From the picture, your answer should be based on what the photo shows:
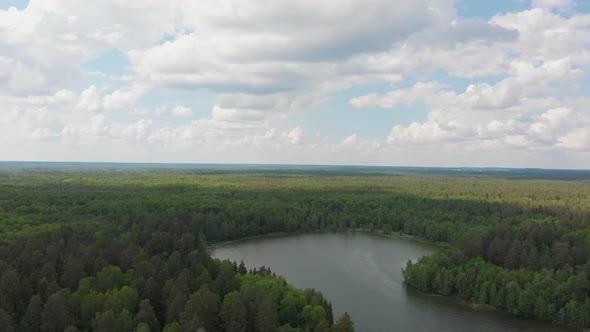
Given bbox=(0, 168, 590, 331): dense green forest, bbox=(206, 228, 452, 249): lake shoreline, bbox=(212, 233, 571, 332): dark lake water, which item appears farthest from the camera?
bbox=(206, 228, 452, 249): lake shoreline

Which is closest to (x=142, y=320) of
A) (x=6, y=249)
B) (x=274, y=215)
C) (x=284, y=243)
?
(x=6, y=249)

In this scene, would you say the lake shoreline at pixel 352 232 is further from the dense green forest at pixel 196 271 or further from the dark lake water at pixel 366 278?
the dark lake water at pixel 366 278

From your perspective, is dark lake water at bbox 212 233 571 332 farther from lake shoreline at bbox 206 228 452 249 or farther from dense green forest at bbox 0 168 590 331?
dense green forest at bbox 0 168 590 331

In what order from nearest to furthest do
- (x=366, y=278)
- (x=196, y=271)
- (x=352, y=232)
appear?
(x=196, y=271) → (x=366, y=278) → (x=352, y=232)

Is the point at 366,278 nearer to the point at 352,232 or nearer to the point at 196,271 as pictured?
the point at 196,271

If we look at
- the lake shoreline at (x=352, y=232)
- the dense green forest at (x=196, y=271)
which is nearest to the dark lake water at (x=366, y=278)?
the lake shoreline at (x=352, y=232)


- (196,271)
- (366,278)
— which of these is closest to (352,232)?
(366,278)

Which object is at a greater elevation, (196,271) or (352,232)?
(196,271)

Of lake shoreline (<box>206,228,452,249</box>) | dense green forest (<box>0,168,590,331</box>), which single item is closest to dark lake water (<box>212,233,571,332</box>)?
lake shoreline (<box>206,228,452,249</box>)
